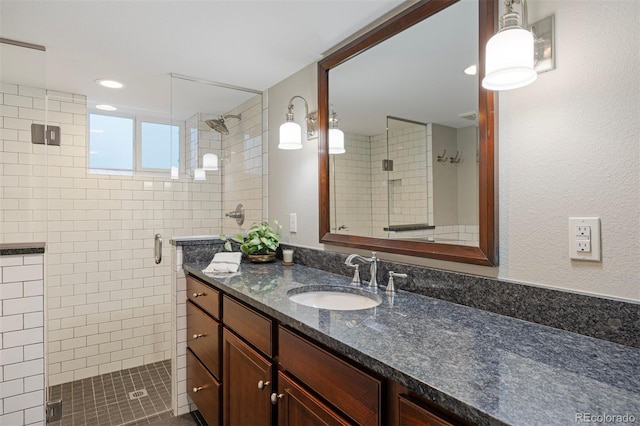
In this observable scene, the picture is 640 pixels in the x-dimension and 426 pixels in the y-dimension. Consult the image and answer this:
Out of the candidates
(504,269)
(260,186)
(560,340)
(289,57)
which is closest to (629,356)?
(560,340)

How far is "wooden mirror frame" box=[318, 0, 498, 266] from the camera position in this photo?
1.21 meters

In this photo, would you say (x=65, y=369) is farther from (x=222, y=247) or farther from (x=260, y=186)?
(x=260, y=186)

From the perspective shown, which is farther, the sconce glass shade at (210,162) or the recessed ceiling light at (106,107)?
the recessed ceiling light at (106,107)

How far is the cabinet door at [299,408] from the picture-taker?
1.00 metres

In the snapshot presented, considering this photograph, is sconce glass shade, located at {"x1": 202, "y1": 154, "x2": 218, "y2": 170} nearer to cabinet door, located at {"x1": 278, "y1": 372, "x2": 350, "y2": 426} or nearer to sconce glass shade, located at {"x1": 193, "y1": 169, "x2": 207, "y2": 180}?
sconce glass shade, located at {"x1": 193, "y1": 169, "x2": 207, "y2": 180}

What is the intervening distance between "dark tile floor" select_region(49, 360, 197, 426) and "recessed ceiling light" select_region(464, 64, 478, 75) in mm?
2335

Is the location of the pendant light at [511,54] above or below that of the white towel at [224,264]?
above

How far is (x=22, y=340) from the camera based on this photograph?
1.71 meters

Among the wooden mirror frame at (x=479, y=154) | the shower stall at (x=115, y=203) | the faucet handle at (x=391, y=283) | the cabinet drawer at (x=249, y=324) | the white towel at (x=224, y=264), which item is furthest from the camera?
the shower stall at (x=115, y=203)

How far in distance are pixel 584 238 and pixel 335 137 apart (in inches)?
49.9

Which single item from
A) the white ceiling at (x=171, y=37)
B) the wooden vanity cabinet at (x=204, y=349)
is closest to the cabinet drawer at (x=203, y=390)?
the wooden vanity cabinet at (x=204, y=349)

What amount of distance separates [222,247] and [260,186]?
0.55 metres

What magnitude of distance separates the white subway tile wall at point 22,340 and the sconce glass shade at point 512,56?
2.09 meters

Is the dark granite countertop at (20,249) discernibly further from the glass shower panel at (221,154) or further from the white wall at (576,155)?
the white wall at (576,155)
